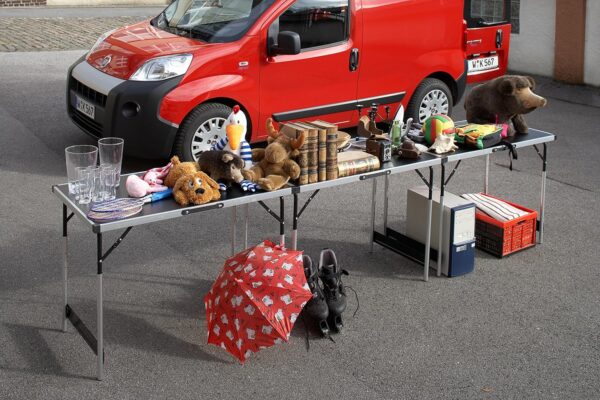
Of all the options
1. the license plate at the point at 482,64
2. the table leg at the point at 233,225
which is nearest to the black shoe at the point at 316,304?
the table leg at the point at 233,225

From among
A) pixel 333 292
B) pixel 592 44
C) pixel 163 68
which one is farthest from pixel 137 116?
pixel 592 44

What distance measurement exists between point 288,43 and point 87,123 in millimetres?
2220

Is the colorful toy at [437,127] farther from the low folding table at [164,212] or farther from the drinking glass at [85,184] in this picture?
the drinking glass at [85,184]

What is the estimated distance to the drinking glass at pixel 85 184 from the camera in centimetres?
517

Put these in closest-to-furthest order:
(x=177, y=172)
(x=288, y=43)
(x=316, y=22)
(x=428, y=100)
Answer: (x=177, y=172), (x=288, y=43), (x=316, y=22), (x=428, y=100)

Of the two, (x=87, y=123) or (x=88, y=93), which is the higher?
(x=88, y=93)

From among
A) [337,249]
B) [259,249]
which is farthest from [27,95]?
[259,249]

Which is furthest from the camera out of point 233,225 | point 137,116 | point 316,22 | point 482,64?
point 482,64

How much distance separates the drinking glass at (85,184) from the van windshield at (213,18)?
155 inches

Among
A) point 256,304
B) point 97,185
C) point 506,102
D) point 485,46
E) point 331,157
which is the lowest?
point 256,304

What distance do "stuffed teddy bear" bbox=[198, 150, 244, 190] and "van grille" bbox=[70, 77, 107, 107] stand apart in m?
3.59

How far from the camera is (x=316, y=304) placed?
5551 millimetres

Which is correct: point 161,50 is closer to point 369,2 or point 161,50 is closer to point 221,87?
point 221,87

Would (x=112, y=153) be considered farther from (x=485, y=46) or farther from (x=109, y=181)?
(x=485, y=46)
